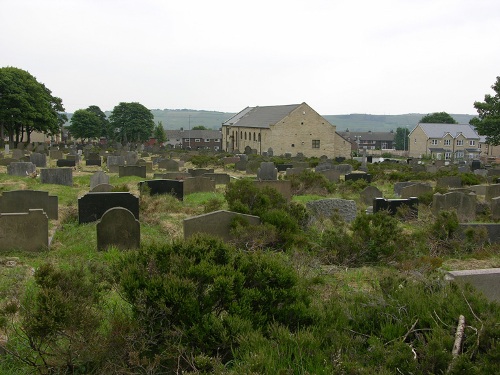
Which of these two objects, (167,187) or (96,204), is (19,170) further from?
(96,204)

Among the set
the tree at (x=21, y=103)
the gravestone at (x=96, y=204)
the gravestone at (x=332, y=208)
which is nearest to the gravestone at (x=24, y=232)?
the gravestone at (x=96, y=204)

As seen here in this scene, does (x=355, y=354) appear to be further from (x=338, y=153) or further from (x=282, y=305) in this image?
(x=338, y=153)

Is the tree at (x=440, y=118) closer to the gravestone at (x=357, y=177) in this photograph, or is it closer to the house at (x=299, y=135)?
the house at (x=299, y=135)

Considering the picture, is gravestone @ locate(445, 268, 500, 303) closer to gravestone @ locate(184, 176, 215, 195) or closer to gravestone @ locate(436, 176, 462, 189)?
gravestone @ locate(184, 176, 215, 195)

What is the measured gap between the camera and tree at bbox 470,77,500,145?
43781mm

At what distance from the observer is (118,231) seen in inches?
405

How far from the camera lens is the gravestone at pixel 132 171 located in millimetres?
24109

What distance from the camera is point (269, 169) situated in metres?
23.5

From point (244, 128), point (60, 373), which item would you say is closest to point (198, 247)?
point (60, 373)

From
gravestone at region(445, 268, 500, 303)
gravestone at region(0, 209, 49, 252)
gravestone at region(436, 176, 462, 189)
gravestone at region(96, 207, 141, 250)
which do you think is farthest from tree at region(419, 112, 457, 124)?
gravestone at region(445, 268, 500, 303)

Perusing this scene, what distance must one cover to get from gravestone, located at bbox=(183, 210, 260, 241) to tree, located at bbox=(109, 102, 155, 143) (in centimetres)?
7047

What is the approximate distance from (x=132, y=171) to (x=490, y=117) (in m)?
→ 31.6

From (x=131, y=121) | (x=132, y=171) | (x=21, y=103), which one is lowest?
(x=132, y=171)

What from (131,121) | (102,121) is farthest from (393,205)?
(102,121)
